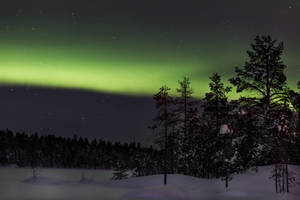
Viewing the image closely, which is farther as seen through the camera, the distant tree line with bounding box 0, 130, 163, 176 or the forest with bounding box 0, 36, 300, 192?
the distant tree line with bounding box 0, 130, 163, 176

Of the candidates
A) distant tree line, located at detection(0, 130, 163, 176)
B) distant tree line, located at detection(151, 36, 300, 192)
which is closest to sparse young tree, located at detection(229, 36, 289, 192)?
distant tree line, located at detection(151, 36, 300, 192)

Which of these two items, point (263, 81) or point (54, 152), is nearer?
point (263, 81)

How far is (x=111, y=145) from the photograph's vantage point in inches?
7544

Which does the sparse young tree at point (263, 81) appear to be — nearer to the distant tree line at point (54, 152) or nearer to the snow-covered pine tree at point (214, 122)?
the snow-covered pine tree at point (214, 122)

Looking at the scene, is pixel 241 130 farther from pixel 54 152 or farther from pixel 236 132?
pixel 54 152

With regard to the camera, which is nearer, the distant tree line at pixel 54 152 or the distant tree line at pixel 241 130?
the distant tree line at pixel 241 130

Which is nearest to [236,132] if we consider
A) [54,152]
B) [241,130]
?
[241,130]

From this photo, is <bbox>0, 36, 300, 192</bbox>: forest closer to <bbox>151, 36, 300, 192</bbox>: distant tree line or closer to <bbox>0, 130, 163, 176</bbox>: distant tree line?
<bbox>151, 36, 300, 192</bbox>: distant tree line

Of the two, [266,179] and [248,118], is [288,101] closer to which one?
[248,118]

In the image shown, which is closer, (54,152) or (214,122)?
(214,122)

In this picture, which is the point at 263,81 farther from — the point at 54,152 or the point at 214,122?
the point at 54,152

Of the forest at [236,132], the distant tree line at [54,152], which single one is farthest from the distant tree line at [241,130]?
the distant tree line at [54,152]

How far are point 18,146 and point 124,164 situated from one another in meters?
124

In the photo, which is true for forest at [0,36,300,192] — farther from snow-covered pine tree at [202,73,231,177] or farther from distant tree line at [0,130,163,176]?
distant tree line at [0,130,163,176]
